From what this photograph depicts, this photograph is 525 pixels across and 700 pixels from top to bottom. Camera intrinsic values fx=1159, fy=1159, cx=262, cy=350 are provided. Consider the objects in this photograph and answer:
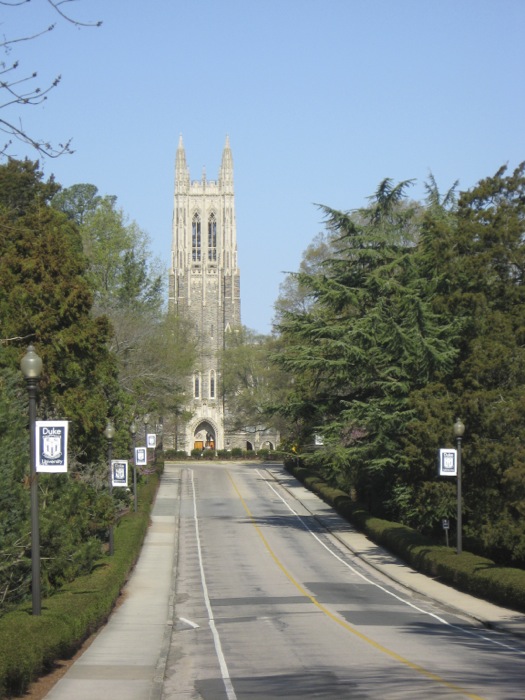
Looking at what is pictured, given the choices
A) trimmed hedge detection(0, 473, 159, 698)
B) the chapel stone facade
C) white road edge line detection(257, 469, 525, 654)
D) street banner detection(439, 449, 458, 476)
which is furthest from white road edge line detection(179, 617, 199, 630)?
the chapel stone facade

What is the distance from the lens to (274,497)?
6397 cm

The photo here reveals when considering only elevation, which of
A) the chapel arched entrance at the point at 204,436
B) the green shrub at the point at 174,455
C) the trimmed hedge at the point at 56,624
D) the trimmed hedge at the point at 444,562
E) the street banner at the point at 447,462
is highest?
the chapel arched entrance at the point at 204,436

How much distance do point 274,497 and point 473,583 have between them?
33731mm

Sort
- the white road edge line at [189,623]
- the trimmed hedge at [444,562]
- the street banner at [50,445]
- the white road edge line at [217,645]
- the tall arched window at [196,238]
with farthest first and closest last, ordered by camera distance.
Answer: the tall arched window at [196,238] → the trimmed hedge at [444,562] → the white road edge line at [189,623] → the street banner at [50,445] → the white road edge line at [217,645]

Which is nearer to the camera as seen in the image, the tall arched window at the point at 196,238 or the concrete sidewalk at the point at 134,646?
the concrete sidewalk at the point at 134,646

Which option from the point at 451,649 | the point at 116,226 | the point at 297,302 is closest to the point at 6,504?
the point at 451,649

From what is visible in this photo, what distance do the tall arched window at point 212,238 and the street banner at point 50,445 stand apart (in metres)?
121

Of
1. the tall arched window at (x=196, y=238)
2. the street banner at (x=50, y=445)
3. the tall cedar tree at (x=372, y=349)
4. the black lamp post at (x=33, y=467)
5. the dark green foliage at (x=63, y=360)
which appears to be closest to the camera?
the black lamp post at (x=33, y=467)

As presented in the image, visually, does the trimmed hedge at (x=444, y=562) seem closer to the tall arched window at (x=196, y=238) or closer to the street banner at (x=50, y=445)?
the street banner at (x=50, y=445)

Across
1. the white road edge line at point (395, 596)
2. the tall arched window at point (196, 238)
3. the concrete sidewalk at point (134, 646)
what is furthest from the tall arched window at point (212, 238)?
the concrete sidewalk at point (134, 646)

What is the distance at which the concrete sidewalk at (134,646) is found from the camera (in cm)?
1652

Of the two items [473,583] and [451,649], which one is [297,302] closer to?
[473,583]

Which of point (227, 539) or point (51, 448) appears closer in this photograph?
point (51, 448)

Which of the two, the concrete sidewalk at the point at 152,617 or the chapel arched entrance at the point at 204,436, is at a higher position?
the chapel arched entrance at the point at 204,436
